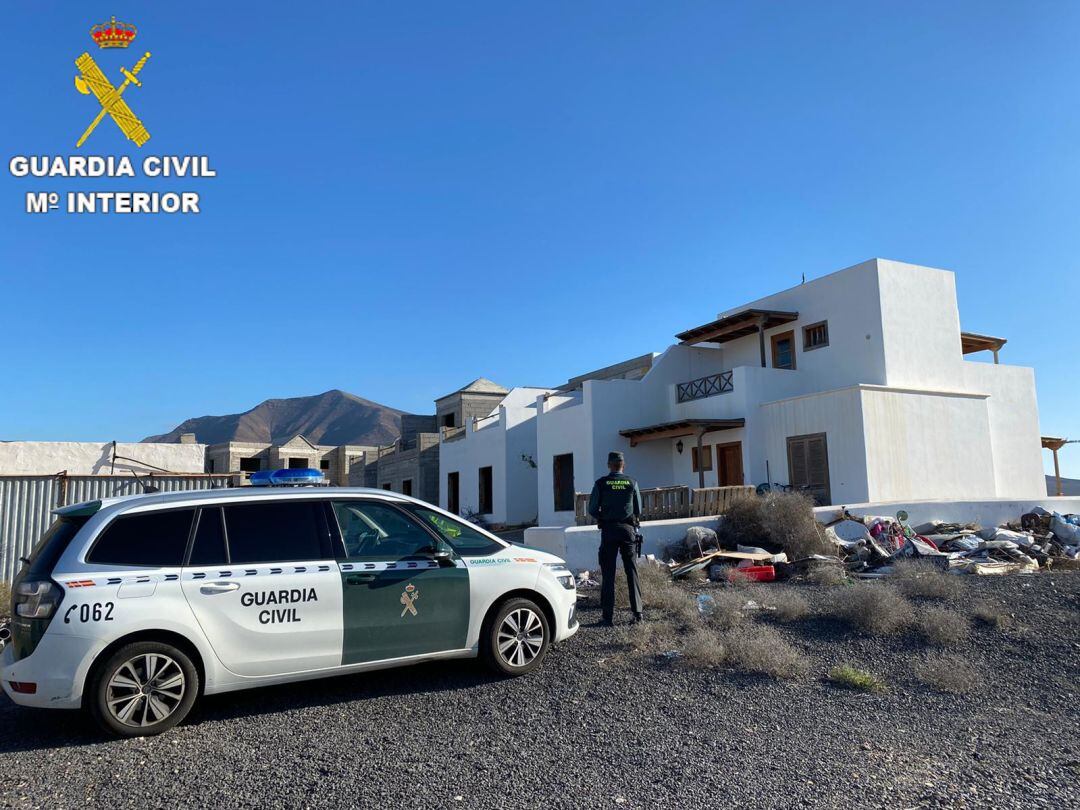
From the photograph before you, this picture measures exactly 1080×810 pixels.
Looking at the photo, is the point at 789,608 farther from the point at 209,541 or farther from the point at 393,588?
the point at 209,541

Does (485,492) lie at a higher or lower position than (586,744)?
higher

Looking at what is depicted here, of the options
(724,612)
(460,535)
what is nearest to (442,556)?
(460,535)

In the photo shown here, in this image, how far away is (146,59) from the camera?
40.8ft

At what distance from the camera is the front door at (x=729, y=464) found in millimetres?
20906

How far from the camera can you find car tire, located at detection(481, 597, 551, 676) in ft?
19.3

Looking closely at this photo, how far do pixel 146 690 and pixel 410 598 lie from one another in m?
1.76

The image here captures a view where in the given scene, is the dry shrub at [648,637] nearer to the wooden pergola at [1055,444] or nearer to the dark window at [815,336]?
the dark window at [815,336]

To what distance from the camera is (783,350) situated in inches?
919

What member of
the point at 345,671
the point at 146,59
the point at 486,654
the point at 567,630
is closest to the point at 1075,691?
the point at 567,630

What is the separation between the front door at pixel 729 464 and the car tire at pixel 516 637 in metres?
15.5

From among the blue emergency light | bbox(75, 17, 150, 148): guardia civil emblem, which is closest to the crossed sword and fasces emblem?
bbox(75, 17, 150, 148): guardia civil emblem

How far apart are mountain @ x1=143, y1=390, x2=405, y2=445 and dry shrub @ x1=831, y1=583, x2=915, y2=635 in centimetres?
13993

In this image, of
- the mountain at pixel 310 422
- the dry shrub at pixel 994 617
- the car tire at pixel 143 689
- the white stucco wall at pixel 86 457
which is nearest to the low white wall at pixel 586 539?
the dry shrub at pixel 994 617

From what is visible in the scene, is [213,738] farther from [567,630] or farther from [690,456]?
[690,456]
